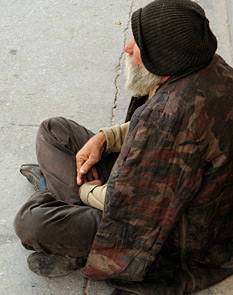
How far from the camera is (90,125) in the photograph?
3.45 m

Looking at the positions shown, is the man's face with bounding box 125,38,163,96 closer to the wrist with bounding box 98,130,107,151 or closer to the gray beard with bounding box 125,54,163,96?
the gray beard with bounding box 125,54,163,96

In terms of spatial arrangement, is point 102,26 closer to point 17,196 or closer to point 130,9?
point 130,9

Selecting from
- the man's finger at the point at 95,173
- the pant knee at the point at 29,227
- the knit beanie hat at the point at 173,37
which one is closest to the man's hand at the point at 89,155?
the man's finger at the point at 95,173

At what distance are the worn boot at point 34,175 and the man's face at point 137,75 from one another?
2.82 ft

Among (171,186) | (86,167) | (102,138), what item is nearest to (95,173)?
(86,167)

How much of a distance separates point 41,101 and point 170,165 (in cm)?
185

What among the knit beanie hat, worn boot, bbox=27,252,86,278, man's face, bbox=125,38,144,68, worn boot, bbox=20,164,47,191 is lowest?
worn boot, bbox=27,252,86,278

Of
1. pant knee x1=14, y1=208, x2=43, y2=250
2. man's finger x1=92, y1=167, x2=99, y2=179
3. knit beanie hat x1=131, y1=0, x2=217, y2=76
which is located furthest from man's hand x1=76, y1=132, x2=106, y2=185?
knit beanie hat x1=131, y1=0, x2=217, y2=76

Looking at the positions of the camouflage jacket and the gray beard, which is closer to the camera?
the camouflage jacket

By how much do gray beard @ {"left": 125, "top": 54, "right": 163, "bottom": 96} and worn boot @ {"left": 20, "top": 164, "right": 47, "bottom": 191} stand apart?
2.81ft

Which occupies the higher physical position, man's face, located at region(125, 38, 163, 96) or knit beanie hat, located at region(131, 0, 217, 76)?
knit beanie hat, located at region(131, 0, 217, 76)

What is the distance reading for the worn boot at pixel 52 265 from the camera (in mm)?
2416

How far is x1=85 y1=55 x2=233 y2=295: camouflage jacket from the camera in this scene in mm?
1970

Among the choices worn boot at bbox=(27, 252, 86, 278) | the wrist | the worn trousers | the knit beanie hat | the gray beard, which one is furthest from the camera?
the wrist
